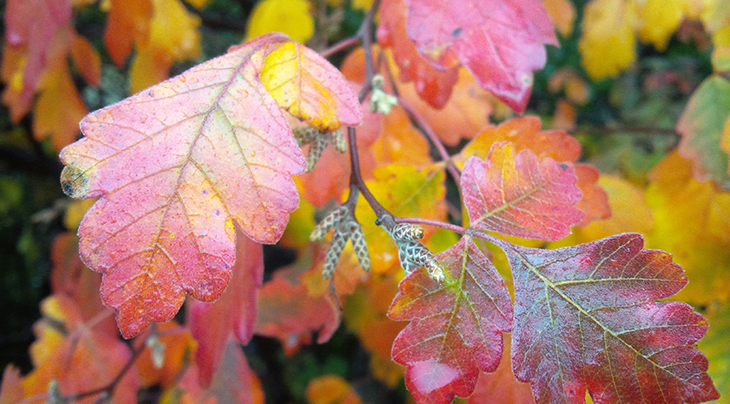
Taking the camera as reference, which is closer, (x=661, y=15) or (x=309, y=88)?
(x=309, y=88)

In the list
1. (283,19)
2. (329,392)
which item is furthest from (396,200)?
(329,392)

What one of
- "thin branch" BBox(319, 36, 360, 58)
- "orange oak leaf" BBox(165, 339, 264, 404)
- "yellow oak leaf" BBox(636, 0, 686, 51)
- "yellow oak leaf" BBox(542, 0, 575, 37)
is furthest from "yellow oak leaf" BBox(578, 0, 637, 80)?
"orange oak leaf" BBox(165, 339, 264, 404)

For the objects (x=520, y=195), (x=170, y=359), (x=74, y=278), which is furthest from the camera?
(x=74, y=278)

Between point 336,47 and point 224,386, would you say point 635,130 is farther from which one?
point 224,386

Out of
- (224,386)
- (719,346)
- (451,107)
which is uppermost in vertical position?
(451,107)

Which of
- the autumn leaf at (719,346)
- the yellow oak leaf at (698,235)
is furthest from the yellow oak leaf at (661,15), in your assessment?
the autumn leaf at (719,346)

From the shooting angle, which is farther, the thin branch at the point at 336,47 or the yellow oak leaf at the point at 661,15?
the yellow oak leaf at the point at 661,15

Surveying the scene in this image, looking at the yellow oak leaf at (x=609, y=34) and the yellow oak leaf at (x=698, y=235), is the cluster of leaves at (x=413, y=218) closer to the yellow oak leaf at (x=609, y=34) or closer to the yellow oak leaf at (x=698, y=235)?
the yellow oak leaf at (x=698, y=235)

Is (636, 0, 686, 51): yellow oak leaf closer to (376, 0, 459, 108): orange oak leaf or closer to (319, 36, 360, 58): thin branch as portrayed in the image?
(376, 0, 459, 108): orange oak leaf
